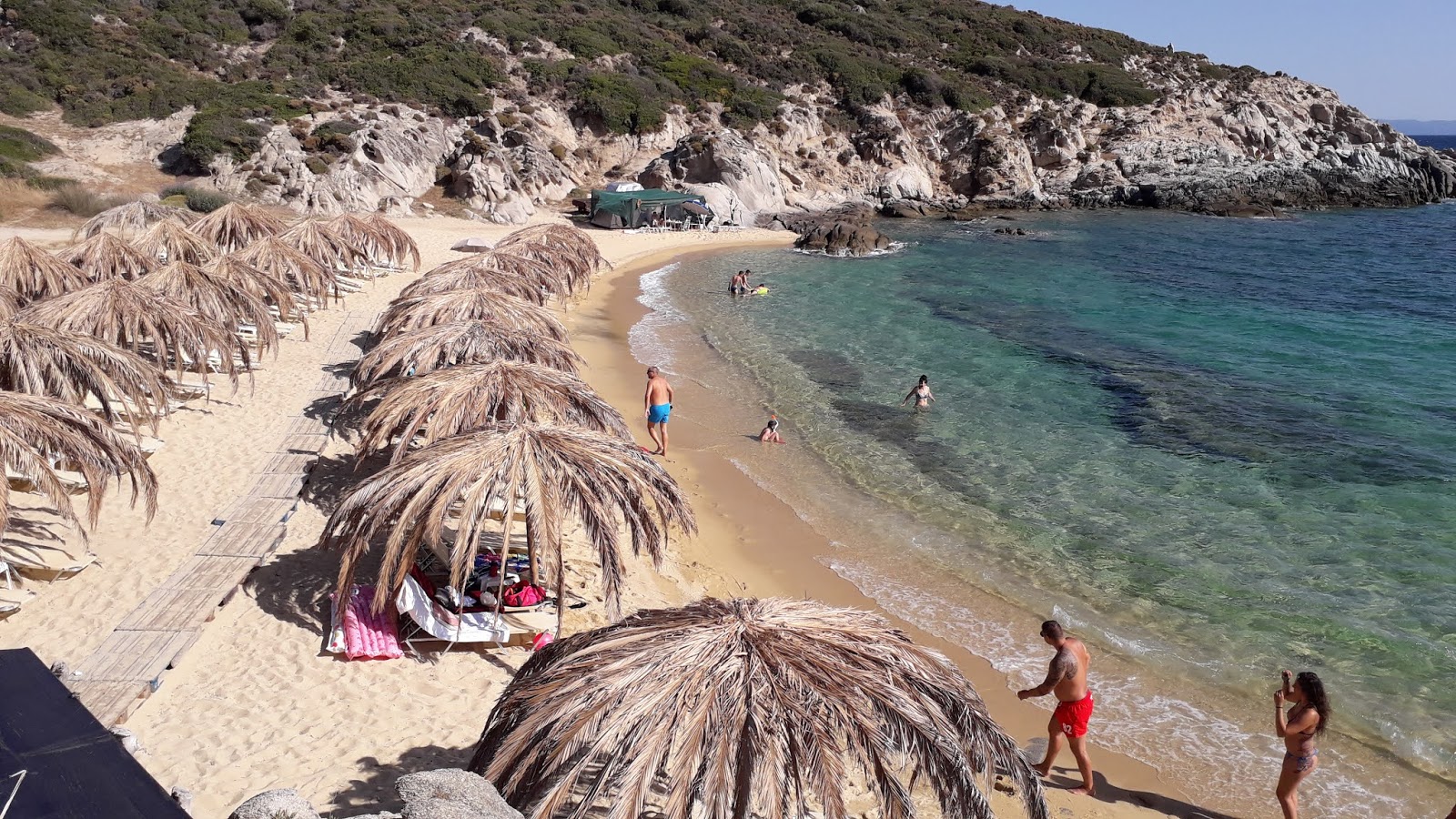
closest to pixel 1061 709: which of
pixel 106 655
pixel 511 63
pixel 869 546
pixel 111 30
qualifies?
pixel 869 546

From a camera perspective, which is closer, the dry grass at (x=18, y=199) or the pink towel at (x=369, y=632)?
the pink towel at (x=369, y=632)

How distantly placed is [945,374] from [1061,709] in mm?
13324

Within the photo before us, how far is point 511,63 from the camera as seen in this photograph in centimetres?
4875

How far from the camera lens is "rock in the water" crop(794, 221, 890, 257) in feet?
120

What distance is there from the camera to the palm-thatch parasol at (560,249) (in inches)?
850

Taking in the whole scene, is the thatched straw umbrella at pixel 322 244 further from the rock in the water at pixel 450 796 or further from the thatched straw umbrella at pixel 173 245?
the rock in the water at pixel 450 796

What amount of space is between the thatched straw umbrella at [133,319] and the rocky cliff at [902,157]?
858 inches

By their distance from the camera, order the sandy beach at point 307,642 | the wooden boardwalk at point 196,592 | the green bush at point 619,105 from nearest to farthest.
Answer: the sandy beach at point 307,642 → the wooden boardwalk at point 196,592 → the green bush at point 619,105

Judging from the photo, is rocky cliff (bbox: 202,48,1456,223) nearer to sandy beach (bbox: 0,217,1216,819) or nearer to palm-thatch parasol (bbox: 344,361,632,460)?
sandy beach (bbox: 0,217,1216,819)

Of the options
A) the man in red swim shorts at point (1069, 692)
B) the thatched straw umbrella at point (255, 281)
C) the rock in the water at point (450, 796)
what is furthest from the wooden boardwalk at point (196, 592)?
the man in red swim shorts at point (1069, 692)

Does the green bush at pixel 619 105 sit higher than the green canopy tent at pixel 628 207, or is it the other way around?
the green bush at pixel 619 105

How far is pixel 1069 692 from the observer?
667cm

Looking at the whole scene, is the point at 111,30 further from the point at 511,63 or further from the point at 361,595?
the point at 361,595

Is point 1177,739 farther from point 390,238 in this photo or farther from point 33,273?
point 390,238
